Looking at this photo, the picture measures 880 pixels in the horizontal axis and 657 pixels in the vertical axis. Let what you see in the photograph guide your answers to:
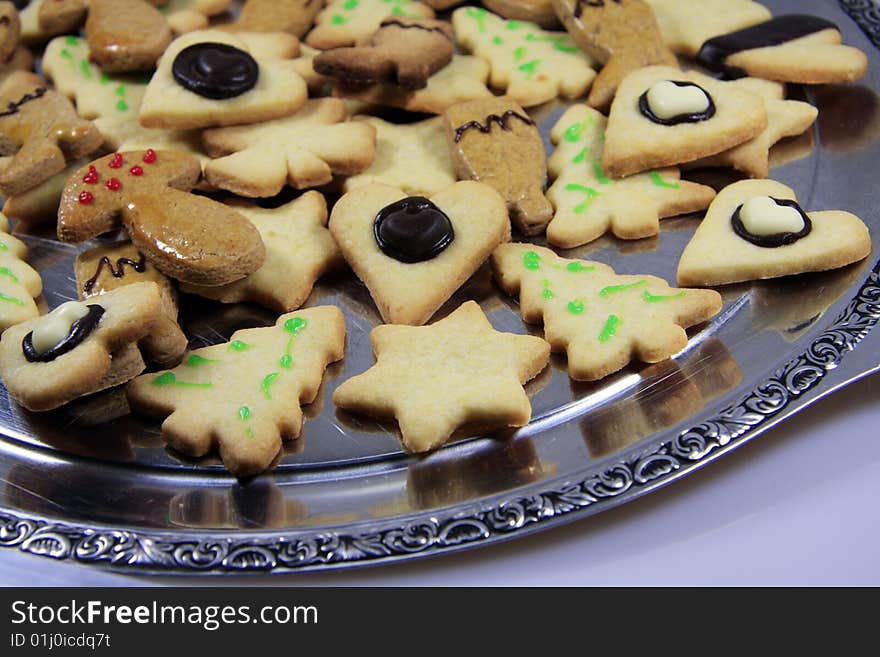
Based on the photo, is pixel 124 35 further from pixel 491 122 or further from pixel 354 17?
pixel 491 122

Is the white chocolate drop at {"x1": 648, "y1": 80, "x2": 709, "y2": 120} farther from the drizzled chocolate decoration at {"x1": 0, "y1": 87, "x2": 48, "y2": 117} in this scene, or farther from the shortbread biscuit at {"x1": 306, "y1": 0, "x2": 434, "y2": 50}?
the drizzled chocolate decoration at {"x1": 0, "y1": 87, "x2": 48, "y2": 117}

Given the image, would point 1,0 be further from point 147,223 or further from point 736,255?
point 736,255

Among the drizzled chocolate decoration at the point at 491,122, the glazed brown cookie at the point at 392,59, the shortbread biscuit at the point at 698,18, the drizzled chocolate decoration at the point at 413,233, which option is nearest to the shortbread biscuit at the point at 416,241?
the drizzled chocolate decoration at the point at 413,233

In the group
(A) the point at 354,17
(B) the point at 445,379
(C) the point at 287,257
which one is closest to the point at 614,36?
(A) the point at 354,17

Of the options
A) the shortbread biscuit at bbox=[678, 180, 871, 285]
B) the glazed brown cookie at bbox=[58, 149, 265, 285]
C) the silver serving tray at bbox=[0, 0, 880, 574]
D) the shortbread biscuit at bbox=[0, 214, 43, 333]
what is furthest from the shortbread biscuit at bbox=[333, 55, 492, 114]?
the shortbread biscuit at bbox=[0, 214, 43, 333]

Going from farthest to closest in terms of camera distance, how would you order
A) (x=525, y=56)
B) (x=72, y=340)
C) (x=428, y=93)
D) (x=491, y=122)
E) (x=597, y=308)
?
(x=525, y=56)
(x=428, y=93)
(x=491, y=122)
(x=597, y=308)
(x=72, y=340)

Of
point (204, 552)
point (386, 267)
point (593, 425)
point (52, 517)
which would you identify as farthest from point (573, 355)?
point (52, 517)

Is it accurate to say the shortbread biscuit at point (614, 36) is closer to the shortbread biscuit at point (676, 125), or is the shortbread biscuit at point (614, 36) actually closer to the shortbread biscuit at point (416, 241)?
the shortbread biscuit at point (676, 125)
